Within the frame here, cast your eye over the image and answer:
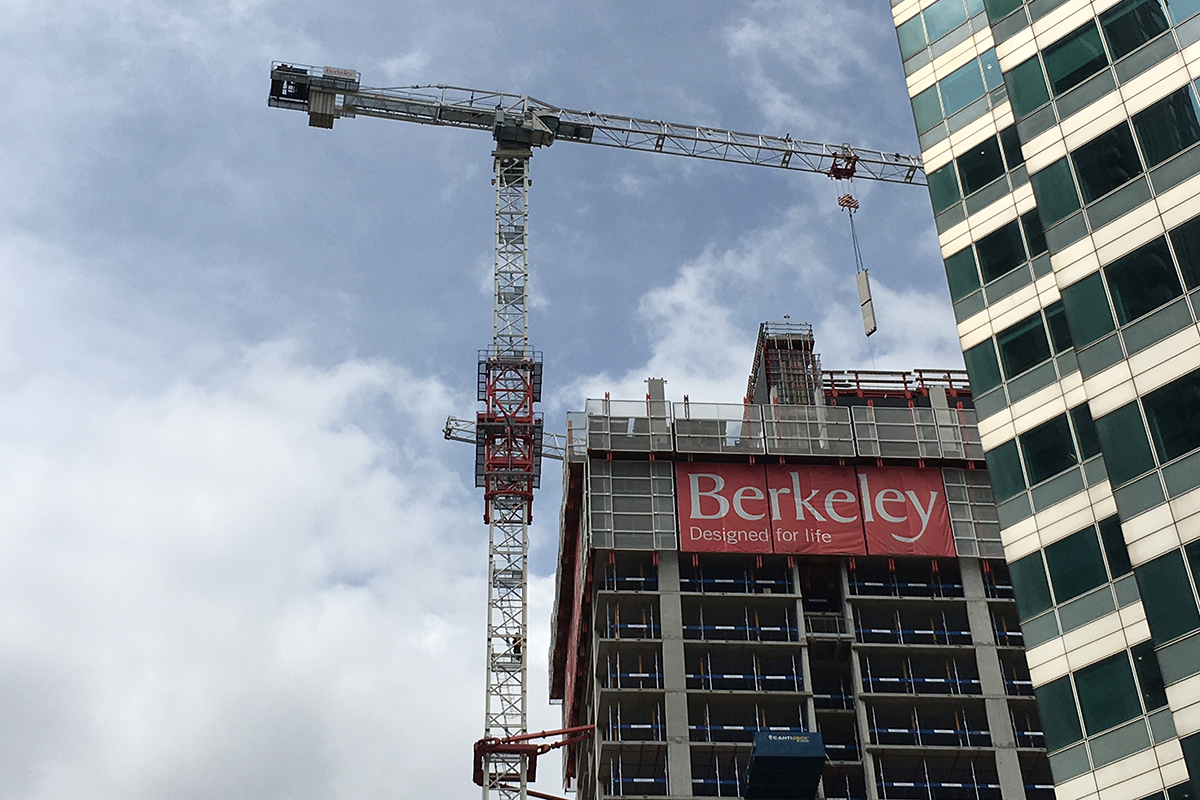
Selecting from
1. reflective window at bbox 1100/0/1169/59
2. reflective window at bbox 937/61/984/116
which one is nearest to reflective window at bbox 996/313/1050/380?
reflective window at bbox 1100/0/1169/59

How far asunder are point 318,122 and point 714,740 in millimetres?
70582

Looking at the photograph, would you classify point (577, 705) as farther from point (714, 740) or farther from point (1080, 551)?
point (1080, 551)

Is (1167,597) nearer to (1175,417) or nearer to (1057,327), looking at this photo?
(1175,417)

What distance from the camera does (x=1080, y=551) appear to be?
45.6 meters

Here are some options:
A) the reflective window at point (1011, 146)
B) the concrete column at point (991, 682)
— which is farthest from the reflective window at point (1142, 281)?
the concrete column at point (991, 682)

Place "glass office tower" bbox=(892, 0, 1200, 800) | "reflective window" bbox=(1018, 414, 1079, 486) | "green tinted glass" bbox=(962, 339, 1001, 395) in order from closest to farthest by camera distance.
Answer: "glass office tower" bbox=(892, 0, 1200, 800) → "reflective window" bbox=(1018, 414, 1079, 486) → "green tinted glass" bbox=(962, 339, 1001, 395)

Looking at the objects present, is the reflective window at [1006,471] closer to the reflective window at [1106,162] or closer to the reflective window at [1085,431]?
the reflective window at [1085,431]

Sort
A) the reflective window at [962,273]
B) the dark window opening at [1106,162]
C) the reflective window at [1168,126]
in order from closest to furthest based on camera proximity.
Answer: the reflective window at [1168,126] < the dark window opening at [1106,162] < the reflective window at [962,273]

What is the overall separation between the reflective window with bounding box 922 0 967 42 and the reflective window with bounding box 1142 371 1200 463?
19413 mm

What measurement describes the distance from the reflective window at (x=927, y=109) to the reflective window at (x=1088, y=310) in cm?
1213

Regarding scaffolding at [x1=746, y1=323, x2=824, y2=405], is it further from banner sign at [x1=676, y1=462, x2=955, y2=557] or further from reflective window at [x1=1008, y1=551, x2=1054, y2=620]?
reflective window at [x1=1008, y1=551, x2=1054, y2=620]

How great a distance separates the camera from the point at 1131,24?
1868 inches

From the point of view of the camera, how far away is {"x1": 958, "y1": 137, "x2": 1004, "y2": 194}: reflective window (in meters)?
53.5

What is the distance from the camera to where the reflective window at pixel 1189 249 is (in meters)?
43.2
